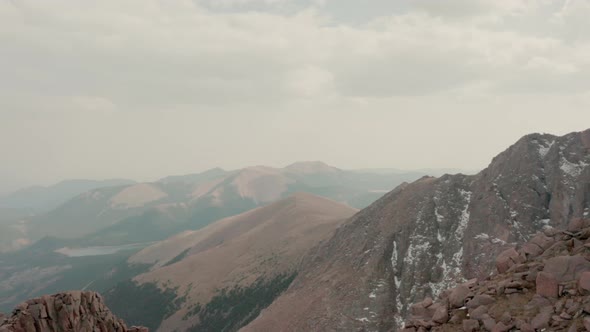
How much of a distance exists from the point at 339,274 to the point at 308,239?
78218 millimetres

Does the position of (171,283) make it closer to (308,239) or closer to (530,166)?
(308,239)

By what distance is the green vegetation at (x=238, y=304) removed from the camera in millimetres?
138375

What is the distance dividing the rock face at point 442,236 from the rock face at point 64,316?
158 feet

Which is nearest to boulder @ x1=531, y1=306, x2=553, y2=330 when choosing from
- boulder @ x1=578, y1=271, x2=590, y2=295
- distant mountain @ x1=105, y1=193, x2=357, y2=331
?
boulder @ x1=578, y1=271, x2=590, y2=295

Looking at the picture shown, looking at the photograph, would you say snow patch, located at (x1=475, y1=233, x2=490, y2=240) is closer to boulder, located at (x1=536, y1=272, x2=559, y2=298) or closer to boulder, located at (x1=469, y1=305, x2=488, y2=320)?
boulder, located at (x1=536, y1=272, x2=559, y2=298)

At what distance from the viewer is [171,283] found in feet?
633

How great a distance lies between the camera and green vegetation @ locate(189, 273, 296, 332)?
454ft

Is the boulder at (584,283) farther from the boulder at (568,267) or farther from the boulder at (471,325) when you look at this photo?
the boulder at (471,325)

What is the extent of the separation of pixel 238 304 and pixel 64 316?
124 metres

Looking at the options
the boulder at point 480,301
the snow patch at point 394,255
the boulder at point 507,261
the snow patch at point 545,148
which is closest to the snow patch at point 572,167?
the snow patch at point 545,148

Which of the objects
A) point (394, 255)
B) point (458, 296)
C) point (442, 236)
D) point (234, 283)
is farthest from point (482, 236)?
point (234, 283)

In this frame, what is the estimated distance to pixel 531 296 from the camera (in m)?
16.5

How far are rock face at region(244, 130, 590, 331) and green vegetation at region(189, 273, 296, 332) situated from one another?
146 feet

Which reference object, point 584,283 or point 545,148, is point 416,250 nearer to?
point 545,148
